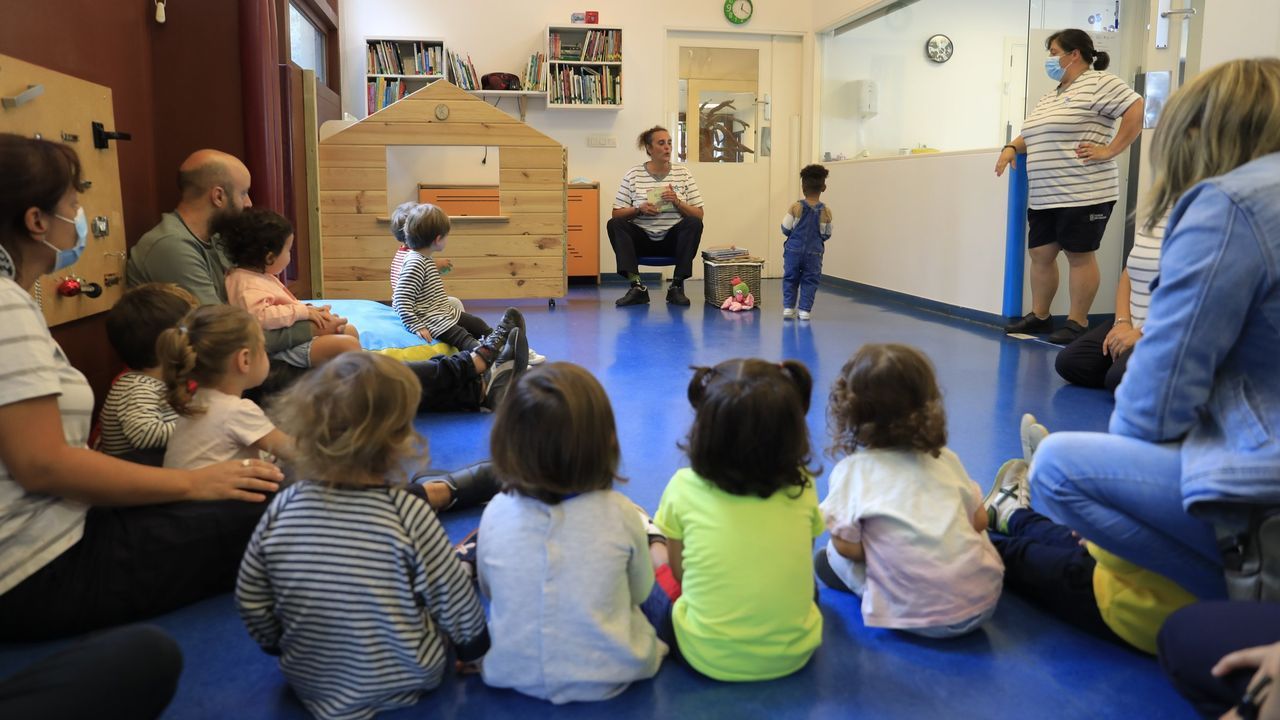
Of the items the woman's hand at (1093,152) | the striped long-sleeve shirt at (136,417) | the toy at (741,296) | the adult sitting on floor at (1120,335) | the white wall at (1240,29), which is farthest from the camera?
the toy at (741,296)

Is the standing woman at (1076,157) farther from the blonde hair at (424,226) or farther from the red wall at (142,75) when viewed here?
the red wall at (142,75)

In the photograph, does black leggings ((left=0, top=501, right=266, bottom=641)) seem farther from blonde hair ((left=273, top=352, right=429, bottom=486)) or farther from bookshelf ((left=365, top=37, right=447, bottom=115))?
bookshelf ((left=365, top=37, right=447, bottom=115))

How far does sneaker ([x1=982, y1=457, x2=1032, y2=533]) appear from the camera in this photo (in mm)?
2047

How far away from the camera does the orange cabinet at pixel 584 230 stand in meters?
7.79

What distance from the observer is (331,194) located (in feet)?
18.9

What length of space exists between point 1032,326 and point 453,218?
3.42 m

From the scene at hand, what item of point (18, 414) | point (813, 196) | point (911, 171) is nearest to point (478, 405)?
point (18, 414)

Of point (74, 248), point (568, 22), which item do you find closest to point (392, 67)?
point (568, 22)

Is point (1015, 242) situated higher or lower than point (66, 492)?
higher

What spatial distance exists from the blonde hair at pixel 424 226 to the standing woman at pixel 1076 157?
301 centimetres

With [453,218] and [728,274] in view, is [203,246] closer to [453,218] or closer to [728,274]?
[453,218]

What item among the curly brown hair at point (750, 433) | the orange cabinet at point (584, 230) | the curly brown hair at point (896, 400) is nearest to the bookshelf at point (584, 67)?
the orange cabinet at point (584, 230)

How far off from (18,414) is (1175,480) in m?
1.73

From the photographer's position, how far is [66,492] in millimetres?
1538
